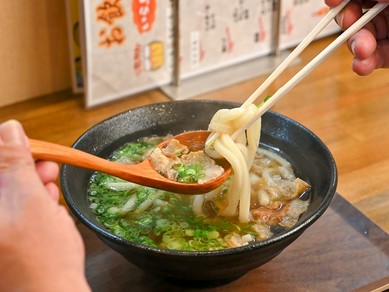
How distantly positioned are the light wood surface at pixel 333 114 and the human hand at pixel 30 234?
0.94 meters

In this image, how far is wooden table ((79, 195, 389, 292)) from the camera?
1285 millimetres

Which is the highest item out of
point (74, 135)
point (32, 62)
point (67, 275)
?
point (67, 275)

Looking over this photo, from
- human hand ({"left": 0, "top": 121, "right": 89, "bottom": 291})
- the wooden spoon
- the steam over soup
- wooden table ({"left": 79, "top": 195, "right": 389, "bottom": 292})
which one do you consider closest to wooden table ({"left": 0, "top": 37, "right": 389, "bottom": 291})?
wooden table ({"left": 79, "top": 195, "right": 389, "bottom": 292})

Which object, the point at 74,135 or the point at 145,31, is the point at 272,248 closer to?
the point at 74,135

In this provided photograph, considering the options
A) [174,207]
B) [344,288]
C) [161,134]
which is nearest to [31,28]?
[161,134]

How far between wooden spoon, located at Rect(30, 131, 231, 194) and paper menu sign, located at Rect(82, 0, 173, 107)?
0.72 metres

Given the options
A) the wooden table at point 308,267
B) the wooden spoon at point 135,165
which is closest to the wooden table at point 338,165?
the wooden table at point 308,267

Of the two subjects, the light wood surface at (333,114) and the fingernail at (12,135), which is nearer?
the fingernail at (12,135)

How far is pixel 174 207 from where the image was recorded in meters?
1.30

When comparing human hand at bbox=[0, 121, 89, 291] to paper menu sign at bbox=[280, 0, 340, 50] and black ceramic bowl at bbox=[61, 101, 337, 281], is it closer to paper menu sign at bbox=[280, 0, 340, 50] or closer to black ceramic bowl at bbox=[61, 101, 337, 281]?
black ceramic bowl at bbox=[61, 101, 337, 281]

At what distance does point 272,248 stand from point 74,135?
3.11 ft

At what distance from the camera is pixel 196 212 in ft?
4.20

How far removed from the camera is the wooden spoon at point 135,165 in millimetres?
964

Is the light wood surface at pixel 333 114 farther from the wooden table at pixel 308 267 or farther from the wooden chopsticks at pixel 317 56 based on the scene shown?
the wooden chopsticks at pixel 317 56
